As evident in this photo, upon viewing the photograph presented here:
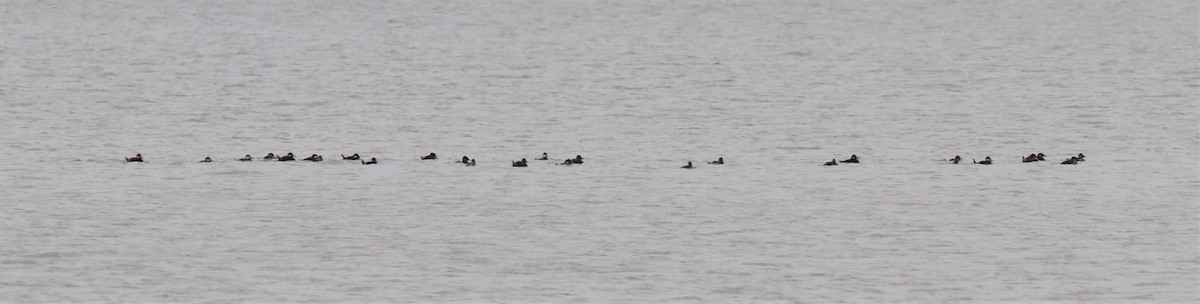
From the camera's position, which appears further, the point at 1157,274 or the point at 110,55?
the point at 110,55

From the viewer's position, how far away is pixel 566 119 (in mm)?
24875

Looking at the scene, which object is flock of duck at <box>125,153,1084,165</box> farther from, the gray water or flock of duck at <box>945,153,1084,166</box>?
the gray water

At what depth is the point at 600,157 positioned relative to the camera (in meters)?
21.2

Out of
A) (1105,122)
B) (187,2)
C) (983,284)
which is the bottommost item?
(983,284)

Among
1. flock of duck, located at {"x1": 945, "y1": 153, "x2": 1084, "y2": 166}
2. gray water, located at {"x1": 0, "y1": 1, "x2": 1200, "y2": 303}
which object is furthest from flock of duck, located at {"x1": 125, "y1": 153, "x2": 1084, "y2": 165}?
gray water, located at {"x1": 0, "y1": 1, "x2": 1200, "y2": 303}

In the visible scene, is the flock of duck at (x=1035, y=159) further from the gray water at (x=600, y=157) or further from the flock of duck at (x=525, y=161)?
the gray water at (x=600, y=157)

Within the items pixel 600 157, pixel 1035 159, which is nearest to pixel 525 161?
pixel 600 157

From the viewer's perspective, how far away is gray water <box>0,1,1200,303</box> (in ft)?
47.6

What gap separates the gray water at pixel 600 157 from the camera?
14508 millimetres

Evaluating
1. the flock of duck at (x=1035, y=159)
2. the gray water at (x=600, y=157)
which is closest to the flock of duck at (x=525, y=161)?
the flock of duck at (x=1035, y=159)

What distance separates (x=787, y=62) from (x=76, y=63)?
41.3ft

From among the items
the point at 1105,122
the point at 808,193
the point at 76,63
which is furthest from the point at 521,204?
the point at 76,63

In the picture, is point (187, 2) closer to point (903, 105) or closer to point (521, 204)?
point (903, 105)

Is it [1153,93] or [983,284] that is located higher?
[1153,93]
